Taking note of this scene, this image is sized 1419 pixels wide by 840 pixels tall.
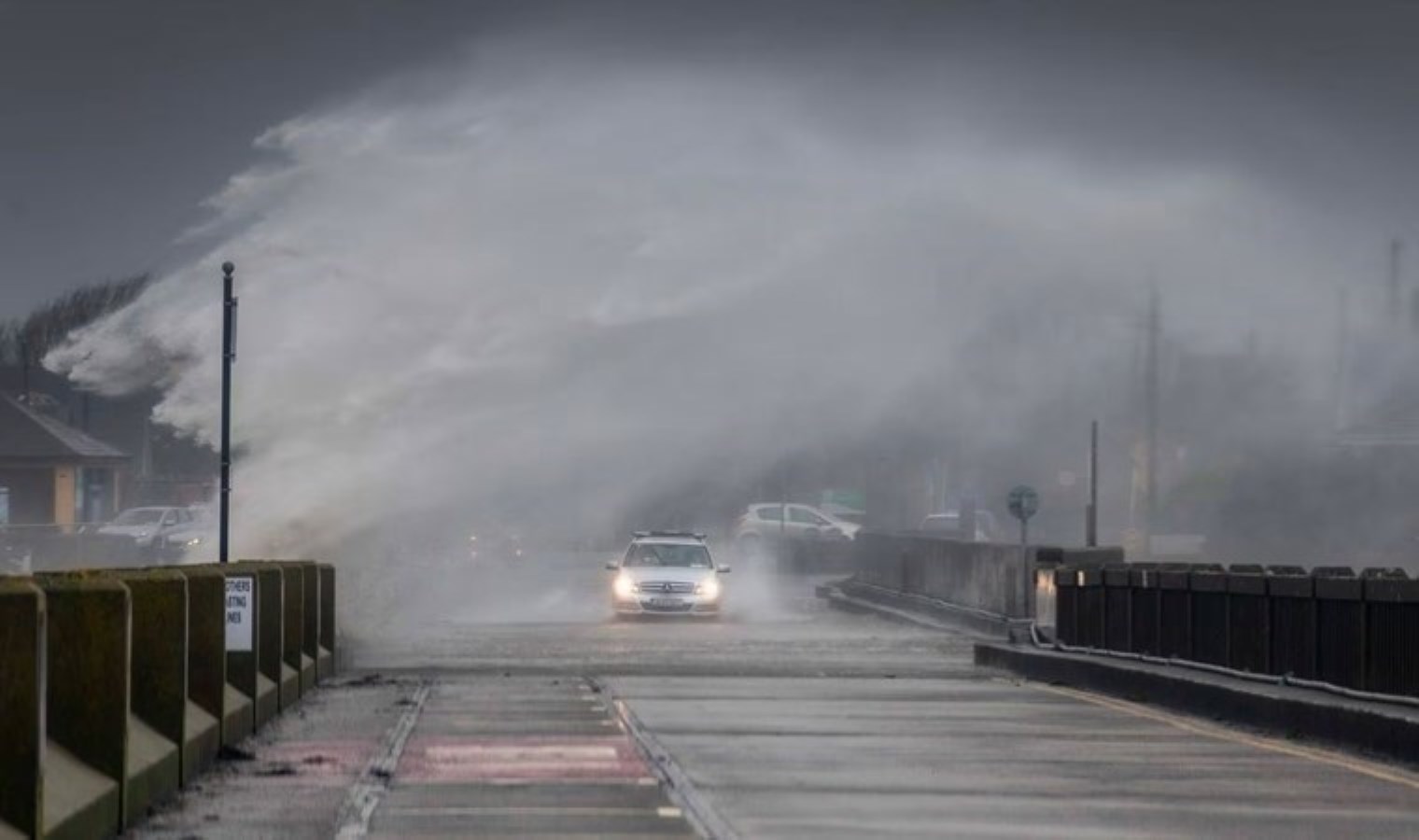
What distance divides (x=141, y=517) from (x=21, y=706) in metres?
76.6

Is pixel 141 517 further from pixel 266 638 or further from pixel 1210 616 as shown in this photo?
pixel 266 638

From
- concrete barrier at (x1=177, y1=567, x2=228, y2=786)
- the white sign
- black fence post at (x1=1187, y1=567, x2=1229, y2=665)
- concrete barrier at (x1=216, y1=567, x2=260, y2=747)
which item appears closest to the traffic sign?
black fence post at (x1=1187, y1=567, x2=1229, y2=665)

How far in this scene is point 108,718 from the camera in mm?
15461

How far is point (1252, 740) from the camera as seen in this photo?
77.8 feet

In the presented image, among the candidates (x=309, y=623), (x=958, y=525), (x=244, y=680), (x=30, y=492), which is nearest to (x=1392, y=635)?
(x=244, y=680)

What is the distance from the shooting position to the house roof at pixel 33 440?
324 ft

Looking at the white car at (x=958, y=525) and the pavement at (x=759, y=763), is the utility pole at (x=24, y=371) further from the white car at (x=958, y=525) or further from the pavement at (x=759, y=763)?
the pavement at (x=759, y=763)

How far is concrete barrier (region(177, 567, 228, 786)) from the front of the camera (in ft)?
66.1

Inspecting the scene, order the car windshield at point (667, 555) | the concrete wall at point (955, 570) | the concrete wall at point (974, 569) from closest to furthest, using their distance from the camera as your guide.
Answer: the concrete wall at point (974, 569) < the concrete wall at point (955, 570) < the car windshield at point (667, 555)

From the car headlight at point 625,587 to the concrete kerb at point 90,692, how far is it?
38.2 metres

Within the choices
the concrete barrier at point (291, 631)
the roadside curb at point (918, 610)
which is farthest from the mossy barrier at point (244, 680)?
the roadside curb at point (918, 610)

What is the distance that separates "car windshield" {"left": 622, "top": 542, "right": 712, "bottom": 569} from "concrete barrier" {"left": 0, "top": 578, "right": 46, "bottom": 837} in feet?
139

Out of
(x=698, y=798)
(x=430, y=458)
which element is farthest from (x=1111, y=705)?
(x=430, y=458)

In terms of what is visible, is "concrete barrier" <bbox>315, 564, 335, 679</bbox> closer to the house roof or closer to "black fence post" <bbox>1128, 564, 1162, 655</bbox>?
"black fence post" <bbox>1128, 564, 1162, 655</bbox>
